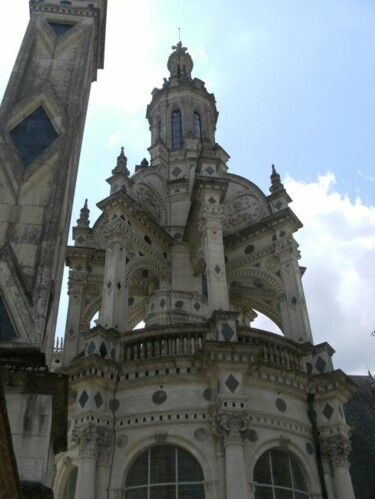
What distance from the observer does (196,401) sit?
17234 millimetres

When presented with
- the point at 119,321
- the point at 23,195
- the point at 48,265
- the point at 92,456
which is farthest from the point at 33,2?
the point at 92,456

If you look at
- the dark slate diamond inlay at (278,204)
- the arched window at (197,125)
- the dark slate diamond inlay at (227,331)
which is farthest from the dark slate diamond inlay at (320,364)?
the arched window at (197,125)

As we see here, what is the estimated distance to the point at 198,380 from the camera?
57.6 feet

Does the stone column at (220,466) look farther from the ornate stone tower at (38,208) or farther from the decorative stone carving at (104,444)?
the ornate stone tower at (38,208)

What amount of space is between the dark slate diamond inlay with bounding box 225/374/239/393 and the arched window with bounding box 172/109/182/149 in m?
17.4

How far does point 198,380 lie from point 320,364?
4.75 meters

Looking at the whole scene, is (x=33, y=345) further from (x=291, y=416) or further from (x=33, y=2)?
(x=291, y=416)

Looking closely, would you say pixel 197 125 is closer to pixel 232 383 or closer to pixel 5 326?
pixel 232 383

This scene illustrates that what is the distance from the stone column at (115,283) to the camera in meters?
20.0

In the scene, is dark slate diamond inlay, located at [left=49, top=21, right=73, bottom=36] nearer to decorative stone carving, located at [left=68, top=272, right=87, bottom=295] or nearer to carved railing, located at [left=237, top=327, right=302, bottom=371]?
carved railing, located at [left=237, top=327, right=302, bottom=371]

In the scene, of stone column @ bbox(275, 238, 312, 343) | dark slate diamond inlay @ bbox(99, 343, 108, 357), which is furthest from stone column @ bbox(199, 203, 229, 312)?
dark slate diamond inlay @ bbox(99, 343, 108, 357)

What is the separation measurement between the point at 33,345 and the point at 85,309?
16955 millimetres

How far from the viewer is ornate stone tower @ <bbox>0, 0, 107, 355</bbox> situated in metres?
8.34

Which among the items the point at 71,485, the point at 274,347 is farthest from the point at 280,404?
the point at 71,485
